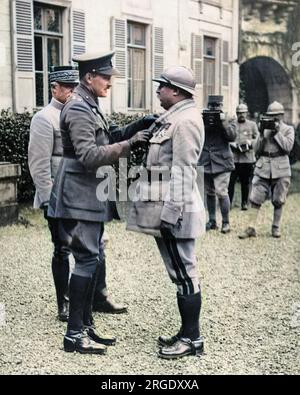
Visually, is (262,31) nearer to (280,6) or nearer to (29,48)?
(280,6)

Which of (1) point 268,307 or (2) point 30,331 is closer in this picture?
(2) point 30,331

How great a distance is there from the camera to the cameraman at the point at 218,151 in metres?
7.98

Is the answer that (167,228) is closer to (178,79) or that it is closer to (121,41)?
(178,79)

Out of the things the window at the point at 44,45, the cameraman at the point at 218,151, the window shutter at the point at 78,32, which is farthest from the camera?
the window shutter at the point at 78,32

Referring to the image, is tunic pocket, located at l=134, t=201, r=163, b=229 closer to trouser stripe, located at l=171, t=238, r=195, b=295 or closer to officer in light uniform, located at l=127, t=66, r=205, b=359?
officer in light uniform, located at l=127, t=66, r=205, b=359

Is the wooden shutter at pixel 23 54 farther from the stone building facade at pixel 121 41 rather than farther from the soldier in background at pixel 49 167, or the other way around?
the soldier in background at pixel 49 167

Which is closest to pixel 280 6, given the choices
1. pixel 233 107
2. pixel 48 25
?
pixel 233 107

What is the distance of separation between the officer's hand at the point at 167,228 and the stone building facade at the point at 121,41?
628 centimetres

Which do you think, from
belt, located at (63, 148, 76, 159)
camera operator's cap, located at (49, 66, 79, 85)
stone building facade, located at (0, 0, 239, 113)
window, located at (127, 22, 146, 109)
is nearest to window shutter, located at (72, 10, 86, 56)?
stone building facade, located at (0, 0, 239, 113)

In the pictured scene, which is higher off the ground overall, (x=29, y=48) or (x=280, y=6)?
(x=280, y=6)

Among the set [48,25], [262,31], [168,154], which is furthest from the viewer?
[262,31]

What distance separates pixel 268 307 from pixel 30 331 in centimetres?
191

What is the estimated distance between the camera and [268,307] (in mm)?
4840

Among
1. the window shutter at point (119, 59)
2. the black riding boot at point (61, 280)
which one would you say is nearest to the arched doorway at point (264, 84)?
the window shutter at point (119, 59)
